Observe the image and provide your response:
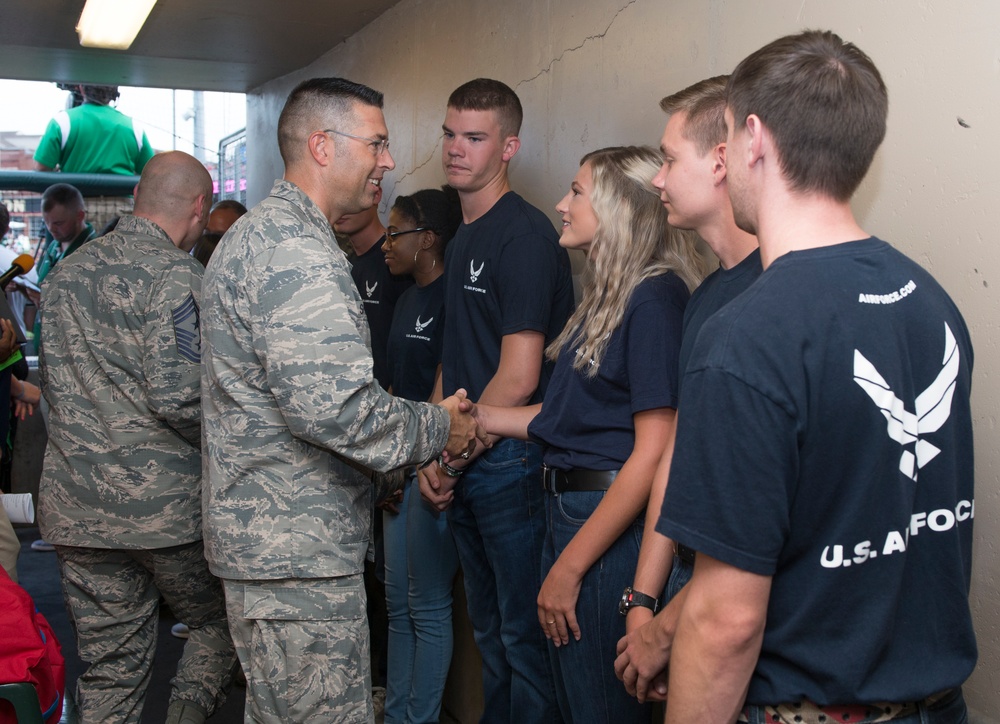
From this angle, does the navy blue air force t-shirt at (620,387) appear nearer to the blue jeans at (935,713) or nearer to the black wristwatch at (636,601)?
the black wristwatch at (636,601)

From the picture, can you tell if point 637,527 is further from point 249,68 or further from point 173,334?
point 249,68

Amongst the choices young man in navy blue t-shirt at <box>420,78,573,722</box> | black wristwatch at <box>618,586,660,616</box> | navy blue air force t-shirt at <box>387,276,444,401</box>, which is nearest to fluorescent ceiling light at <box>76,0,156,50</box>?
navy blue air force t-shirt at <box>387,276,444,401</box>

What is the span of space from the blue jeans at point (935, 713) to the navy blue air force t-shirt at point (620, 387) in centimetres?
75

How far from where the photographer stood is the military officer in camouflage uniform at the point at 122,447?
2631mm

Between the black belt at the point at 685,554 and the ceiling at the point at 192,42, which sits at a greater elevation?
the ceiling at the point at 192,42

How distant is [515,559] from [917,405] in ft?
5.05

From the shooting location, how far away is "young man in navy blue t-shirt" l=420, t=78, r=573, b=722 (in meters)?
2.51

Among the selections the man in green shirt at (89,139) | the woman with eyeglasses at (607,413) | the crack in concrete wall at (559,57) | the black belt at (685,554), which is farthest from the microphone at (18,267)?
the man in green shirt at (89,139)

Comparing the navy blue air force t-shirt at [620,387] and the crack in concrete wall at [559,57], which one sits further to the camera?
the crack in concrete wall at [559,57]

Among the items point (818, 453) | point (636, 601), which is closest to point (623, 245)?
point (636, 601)

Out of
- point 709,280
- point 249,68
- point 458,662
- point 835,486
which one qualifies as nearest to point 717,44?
point 709,280

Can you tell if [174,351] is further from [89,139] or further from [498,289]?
[89,139]

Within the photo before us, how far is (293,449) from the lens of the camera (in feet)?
6.48

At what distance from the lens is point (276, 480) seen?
197 cm
